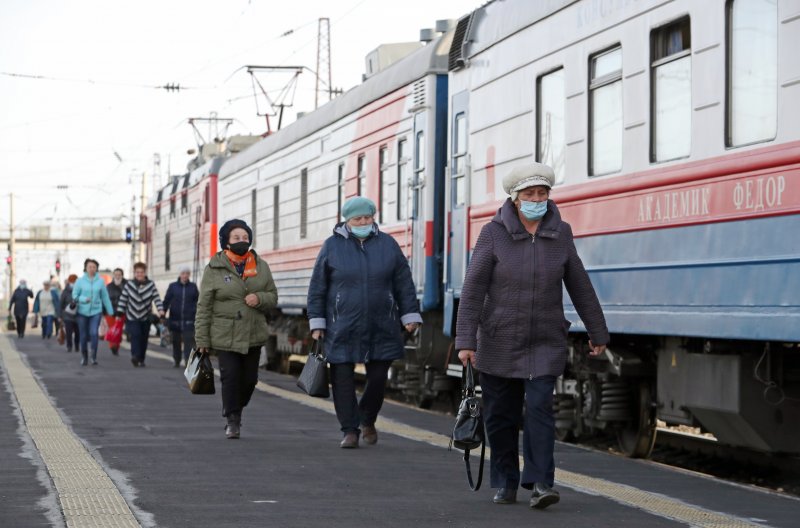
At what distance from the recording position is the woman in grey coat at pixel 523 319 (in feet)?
26.1

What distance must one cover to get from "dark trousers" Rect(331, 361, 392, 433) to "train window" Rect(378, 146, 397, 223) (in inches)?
235

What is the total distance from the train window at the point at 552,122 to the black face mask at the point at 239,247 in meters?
2.43

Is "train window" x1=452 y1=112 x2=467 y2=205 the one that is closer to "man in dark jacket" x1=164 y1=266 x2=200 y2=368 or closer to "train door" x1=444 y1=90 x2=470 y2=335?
"train door" x1=444 y1=90 x2=470 y2=335

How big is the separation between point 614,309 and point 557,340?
3.16m

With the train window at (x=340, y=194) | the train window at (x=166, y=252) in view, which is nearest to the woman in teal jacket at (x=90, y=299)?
the train window at (x=340, y=194)

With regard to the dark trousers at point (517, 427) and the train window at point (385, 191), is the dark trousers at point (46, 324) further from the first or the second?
the dark trousers at point (517, 427)

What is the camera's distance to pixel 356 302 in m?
11.1

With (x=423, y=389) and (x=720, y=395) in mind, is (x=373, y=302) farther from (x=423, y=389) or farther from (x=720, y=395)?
(x=423, y=389)

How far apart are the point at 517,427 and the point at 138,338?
53.6 ft

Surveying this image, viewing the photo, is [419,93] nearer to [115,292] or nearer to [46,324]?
[115,292]

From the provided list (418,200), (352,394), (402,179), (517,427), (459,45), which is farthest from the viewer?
(402,179)

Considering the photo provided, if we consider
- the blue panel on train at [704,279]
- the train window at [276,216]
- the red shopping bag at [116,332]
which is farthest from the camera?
the red shopping bag at [116,332]

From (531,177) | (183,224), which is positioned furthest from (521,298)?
(183,224)

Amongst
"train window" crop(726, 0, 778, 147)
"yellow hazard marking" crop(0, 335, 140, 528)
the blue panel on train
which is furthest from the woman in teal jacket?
"train window" crop(726, 0, 778, 147)
